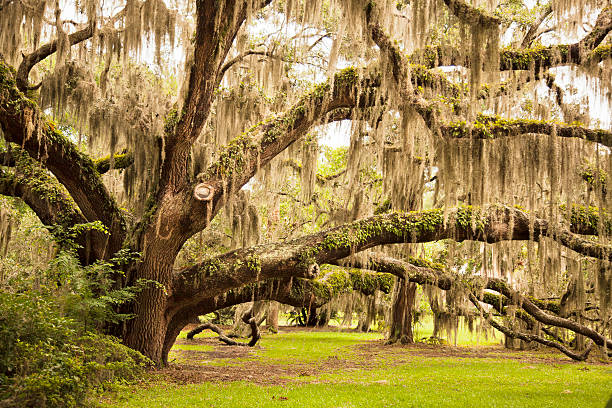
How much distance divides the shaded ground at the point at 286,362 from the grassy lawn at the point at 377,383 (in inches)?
1.0

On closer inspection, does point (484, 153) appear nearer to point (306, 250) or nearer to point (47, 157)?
point (306, 250)

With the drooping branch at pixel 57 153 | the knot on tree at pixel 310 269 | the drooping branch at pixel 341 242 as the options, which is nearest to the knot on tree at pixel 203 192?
the drooping branch at pixel 341 242

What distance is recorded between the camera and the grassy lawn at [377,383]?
22.0 feet

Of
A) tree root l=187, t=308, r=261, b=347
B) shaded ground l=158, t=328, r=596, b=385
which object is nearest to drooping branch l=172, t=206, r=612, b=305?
shaded ground l=158, t=328, r=596, b=385

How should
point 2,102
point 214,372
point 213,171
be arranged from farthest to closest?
point 214,372, point 213,171, point 2,102

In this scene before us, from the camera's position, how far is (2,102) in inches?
253

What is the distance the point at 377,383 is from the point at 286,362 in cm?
354

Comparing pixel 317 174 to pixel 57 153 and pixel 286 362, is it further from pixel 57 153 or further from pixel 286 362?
pixel 57 153

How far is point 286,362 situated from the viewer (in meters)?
11.5

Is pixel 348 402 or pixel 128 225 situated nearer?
pixel 348 402

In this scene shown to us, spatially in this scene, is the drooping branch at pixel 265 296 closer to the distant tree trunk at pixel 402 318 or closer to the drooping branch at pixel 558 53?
the drooping branch at pixel 558 53

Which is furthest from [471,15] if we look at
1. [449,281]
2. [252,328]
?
[252,328]

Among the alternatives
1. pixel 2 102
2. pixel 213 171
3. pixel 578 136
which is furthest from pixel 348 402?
pixel 2 102

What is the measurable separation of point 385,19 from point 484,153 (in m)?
2.53
